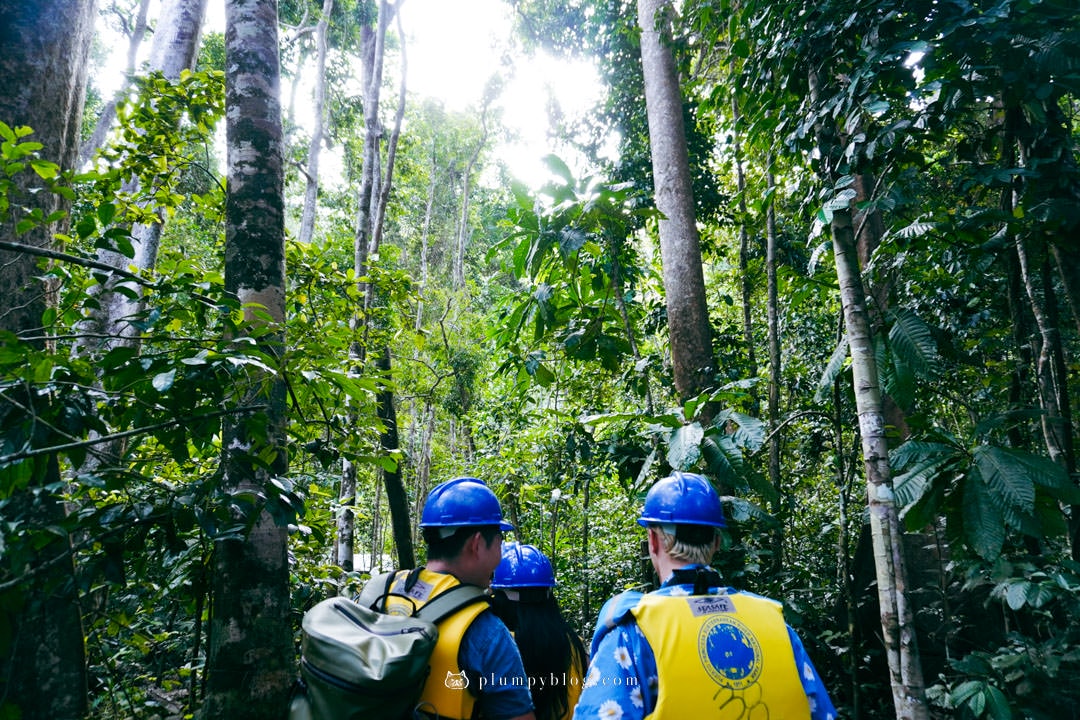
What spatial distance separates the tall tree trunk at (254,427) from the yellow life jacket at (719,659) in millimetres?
1272

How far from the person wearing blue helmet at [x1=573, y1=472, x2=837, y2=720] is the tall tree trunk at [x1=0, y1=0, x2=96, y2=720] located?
1552mm

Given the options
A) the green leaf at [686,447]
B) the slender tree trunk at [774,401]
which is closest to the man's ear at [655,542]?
the green leaf at [686,447]

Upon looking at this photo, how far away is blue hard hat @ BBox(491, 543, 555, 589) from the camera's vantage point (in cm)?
321

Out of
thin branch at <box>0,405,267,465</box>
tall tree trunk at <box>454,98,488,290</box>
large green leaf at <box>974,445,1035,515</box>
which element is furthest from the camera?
tall tree trunk at <box>454,98,488,290</box>

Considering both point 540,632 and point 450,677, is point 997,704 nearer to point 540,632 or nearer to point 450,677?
point 540,632

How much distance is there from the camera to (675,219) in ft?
14.8

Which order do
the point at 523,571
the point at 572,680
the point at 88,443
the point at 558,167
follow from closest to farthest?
the point at 88,443 < the point at 572,680 < the point at 523,571 < the point at 558,167

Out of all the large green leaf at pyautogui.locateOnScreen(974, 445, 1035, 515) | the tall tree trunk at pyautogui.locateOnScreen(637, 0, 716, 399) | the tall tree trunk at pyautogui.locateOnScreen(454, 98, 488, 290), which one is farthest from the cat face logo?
the tall tree trunk at pyautogui.locateOnScreen(454, 98, 488, 290)

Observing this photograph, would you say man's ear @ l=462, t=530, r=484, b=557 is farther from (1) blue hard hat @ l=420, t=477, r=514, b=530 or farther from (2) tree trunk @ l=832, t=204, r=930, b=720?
(2) tree trunk @ l=832, t=204, r=930, b=720

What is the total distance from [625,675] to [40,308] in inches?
108

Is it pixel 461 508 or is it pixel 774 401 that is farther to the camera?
pixel 774 401

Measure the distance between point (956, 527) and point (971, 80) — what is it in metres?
1.82

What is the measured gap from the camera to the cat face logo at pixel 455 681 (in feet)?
5.47

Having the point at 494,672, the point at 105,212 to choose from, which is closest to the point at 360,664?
the point at 494,672
